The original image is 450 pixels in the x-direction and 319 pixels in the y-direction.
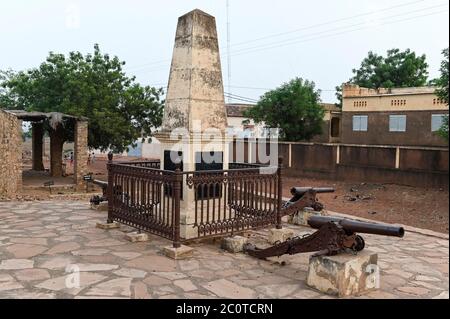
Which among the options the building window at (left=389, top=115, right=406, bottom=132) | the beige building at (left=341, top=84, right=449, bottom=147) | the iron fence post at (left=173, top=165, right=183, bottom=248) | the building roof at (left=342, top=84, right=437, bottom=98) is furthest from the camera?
the building window at (left=389, top=115, right=406, bottom=132)

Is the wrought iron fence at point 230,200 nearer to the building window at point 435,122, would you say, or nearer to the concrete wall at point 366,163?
the concrete wall at point 366,163

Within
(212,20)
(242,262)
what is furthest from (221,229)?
(212,20)

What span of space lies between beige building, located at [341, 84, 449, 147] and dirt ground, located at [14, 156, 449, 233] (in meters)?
8.80

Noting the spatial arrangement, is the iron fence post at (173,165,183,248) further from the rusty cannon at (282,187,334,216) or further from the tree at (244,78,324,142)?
the tree at (244,78,324,142)

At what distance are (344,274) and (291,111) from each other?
19500mm

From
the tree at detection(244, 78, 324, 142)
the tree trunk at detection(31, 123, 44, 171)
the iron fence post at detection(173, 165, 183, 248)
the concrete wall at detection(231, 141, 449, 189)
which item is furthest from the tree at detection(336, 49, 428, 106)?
the iron fence post at detection(173, 165, 183, 248)

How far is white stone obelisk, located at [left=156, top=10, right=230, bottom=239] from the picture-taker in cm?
655

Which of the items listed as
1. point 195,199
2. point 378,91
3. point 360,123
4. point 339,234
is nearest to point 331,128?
point 360,123

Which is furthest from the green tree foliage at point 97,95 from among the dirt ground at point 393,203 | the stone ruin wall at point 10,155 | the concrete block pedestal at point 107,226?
the concrete block pedestal at point 107,226

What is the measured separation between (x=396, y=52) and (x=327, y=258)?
29453 mm

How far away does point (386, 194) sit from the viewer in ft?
48.0

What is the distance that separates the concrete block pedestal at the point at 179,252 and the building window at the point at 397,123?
22.4 m
